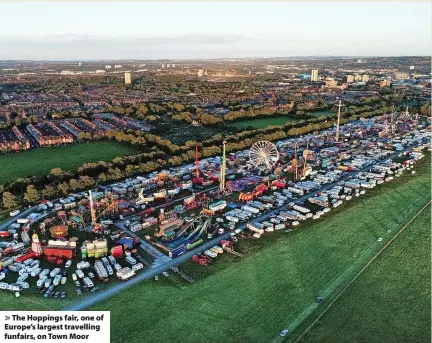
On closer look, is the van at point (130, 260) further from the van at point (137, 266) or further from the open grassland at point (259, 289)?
the open grassland at point (259, 289)

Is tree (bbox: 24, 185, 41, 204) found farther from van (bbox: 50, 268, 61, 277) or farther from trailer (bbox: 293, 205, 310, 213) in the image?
trailer (bbox: 293, 205, 310, 213)

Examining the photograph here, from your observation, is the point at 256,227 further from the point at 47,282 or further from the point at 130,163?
the point at 130,163

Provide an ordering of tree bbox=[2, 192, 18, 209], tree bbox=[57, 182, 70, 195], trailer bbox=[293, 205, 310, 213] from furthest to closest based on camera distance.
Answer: tree bbox=[57, 182, 70, 195] → tree bbox=[2, 192, 18, 209] → trailer bbox=[293, 205, 310, 213]

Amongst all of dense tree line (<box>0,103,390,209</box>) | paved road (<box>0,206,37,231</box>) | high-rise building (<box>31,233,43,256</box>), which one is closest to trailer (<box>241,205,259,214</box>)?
dense tree line (<box>0,103,390,209</box>)

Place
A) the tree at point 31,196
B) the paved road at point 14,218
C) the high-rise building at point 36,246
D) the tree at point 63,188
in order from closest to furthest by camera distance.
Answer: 1. the high-rise building at point 36,246
2. the paved road at point 14,218
3. the tree at point 31,196
4. the tree at point 63,188

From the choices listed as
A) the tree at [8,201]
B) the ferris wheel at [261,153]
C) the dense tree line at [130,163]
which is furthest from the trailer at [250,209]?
the tree at [8,201]

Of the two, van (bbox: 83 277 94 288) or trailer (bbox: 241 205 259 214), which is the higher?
trailer (bbox: 241 205 259 214)

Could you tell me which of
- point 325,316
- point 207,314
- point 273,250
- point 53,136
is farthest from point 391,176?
point 53,136

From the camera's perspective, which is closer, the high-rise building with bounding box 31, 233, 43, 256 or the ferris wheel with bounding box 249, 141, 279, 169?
the high-rise building with bounding box 31, 233, 43, 256
